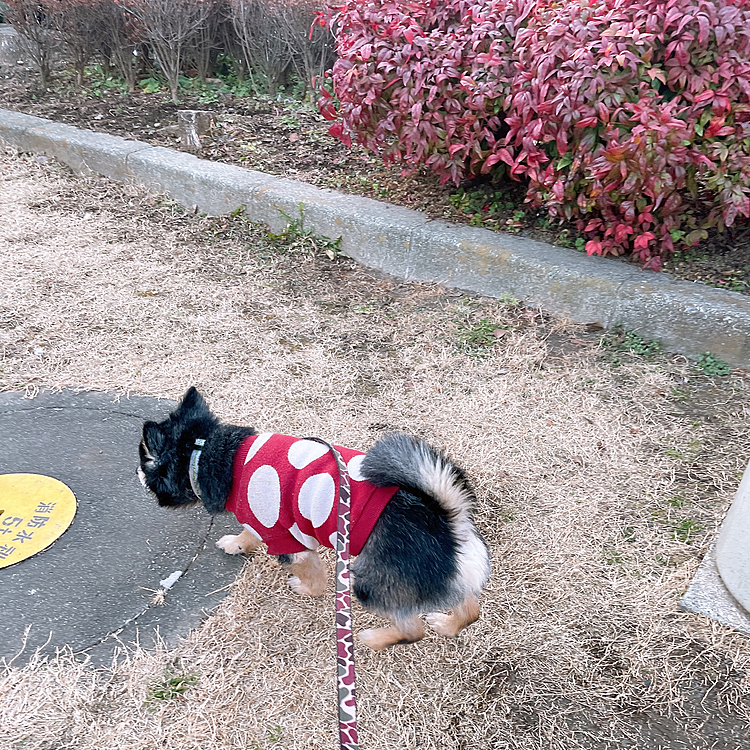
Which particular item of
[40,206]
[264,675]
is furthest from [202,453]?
[40,206]

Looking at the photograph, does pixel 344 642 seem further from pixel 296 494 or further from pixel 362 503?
pixel 296 494

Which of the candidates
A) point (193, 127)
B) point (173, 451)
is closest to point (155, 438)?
point (173, 451)

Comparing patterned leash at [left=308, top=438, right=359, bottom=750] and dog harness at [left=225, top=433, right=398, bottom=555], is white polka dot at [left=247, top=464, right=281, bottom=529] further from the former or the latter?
patterned leash at [left=308, top=438, right=359, bottom=750]

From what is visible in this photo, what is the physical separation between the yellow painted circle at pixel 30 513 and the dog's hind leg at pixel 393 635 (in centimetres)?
126

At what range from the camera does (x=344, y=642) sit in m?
1.44

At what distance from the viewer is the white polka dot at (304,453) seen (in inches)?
77.1

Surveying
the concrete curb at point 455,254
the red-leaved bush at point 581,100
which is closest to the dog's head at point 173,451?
the concrete curb at point 455,254

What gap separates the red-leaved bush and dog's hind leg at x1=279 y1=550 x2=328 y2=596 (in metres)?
2.45

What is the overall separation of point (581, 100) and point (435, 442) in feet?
6.29

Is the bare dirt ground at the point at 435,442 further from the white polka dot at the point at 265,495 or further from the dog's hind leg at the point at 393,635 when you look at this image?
the white polka dot at the point at 265,495

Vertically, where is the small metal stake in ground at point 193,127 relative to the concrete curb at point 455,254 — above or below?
above

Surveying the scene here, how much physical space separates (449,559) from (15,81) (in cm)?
865

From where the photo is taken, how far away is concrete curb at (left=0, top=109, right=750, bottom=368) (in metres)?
3.30

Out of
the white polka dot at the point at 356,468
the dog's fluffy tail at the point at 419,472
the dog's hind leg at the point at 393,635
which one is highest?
the dog's fluffy tail at the point at 419,472
